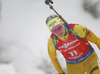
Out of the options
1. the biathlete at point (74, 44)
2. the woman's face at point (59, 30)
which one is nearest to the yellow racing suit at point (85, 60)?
the biathlete at point (74, 44)

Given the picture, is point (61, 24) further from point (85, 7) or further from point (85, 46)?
point (85, 7)

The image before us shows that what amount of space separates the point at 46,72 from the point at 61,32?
43.3 feet

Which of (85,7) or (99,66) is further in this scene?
(85,7)

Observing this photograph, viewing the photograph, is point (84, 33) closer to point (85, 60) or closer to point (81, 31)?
point (81, 31)

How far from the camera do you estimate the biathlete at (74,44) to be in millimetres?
2711

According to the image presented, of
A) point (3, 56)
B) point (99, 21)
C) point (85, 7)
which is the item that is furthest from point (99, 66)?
point (3, 56)

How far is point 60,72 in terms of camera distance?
10.3ft

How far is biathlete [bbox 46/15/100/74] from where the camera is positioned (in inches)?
107

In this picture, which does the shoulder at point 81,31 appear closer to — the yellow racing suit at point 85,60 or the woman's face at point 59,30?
the yellow racing suit at point 85,60

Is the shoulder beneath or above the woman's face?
beneath

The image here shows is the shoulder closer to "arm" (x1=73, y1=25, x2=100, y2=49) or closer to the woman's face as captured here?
"arm" (x1=73, y1=25, x2=100, y2=49)

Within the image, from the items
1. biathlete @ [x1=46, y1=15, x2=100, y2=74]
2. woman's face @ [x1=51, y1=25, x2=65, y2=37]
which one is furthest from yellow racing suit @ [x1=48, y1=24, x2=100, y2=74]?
woman's face @ [x1=51, y1=25, x2=65, y2=37]

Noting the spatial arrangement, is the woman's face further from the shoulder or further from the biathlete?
the shoulder

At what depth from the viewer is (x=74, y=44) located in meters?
2.82
